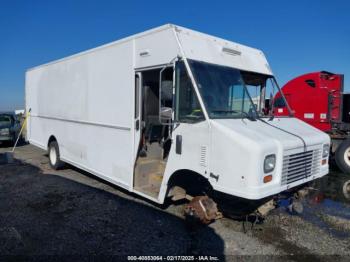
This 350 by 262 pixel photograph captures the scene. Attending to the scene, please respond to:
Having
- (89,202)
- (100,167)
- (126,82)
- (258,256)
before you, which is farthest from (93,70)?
(258,256)

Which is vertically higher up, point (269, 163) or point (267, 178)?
point (269, 163)

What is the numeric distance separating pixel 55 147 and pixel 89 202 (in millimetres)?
3209

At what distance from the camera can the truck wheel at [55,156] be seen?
8.01m

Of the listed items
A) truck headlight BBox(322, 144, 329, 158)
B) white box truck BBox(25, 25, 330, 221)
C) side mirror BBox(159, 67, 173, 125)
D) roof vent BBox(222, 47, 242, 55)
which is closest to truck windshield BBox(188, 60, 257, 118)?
white box truck BBox(25, 25, 330, 221)

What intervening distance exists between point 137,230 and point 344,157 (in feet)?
24.1

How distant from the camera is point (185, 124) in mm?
4176

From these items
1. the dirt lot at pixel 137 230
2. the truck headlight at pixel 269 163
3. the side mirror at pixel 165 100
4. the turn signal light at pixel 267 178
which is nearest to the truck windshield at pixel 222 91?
the side mirror at pixel 165 100

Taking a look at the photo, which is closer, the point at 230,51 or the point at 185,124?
the point at 185,124

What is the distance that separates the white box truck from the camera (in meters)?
3.65

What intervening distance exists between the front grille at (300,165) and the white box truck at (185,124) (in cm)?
1

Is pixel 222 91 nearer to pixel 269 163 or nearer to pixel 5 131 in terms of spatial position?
pixel 269 163

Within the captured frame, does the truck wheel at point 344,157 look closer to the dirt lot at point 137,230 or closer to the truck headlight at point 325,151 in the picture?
the dirt lot at point 137,230

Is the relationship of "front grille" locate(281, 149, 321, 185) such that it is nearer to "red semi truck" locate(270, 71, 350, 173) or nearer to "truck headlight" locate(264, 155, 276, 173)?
"truck headlight" locate(264, 155, 276, 173)

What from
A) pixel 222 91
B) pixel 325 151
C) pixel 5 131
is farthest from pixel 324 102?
pixel 5 131
